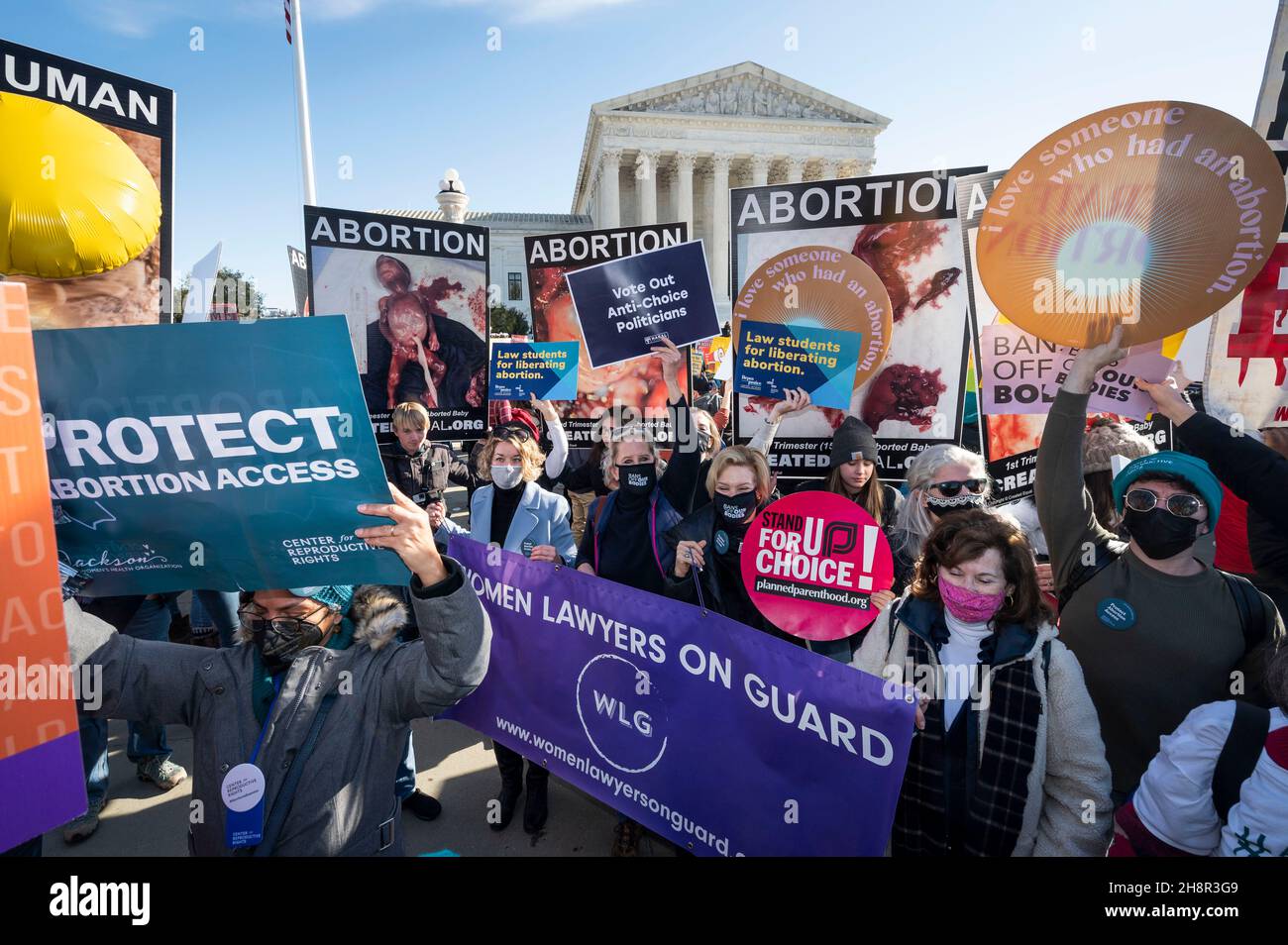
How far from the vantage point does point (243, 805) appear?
1663 mm

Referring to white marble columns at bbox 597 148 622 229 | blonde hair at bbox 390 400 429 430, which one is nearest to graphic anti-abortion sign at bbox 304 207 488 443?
blonde hair at bbox 390 400 429 430

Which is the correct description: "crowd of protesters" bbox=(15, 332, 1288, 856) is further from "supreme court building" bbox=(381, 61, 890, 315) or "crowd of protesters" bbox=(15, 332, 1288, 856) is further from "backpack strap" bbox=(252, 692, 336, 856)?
"supreme court building" bbox=(381, 61, 890, 315)

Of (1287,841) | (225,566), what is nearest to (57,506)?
(225,566)

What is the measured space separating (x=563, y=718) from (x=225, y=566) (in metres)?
1.38

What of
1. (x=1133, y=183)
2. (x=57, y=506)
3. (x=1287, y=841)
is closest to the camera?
(x=1287, y=841)

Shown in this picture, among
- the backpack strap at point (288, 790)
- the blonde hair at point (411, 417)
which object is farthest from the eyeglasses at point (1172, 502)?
the blonde hair at point (411, 417)

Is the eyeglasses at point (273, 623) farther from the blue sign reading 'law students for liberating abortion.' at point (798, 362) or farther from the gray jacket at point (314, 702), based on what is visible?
the blue sign reading 'law students for liberating abortion.' at point (798, 362)

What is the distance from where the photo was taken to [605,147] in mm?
49062

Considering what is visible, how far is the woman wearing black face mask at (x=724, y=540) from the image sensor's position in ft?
9.37

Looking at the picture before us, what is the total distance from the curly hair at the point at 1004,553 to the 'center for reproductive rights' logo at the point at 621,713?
1.06 m

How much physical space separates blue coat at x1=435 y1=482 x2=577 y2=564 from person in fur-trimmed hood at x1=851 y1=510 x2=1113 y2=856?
2070 millimetres

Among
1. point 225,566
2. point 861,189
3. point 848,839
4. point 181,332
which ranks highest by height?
point 861,189

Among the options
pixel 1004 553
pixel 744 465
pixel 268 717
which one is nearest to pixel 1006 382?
pixel 744 465
